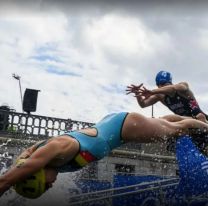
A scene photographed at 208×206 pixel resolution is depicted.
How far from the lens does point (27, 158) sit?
14.0 ft

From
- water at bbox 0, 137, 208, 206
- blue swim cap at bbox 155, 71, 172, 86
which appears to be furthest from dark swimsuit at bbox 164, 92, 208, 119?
water at bbox 0, 137, 208, 206

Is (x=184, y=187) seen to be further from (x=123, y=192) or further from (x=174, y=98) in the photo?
(x=174, y=98)

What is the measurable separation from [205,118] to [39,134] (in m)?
10.3

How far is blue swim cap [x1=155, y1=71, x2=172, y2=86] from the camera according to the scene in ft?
23.1

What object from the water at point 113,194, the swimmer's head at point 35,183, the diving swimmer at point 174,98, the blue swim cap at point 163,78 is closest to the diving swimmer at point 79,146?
the swimmer's head at point 35,183

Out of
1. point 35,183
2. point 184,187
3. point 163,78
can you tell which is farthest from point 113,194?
point 35,183

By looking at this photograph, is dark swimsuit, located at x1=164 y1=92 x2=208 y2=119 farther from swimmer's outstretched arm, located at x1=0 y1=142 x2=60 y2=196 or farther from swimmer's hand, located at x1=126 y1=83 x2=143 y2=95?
swimmer's outstretched arm, located at x1=0 y1=142 x2=60 y2=196

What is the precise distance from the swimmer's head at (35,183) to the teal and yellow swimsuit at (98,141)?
20cm

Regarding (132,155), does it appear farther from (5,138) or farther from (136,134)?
(136,134)

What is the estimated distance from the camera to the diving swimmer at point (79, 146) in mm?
4156

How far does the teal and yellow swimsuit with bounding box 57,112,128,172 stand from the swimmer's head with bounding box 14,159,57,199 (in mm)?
200

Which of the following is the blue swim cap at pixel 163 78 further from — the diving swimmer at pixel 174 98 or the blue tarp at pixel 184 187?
the blue tarp at pixel 184 187

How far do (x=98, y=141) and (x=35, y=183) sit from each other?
807mm

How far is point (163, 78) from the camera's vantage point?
7047 mm
